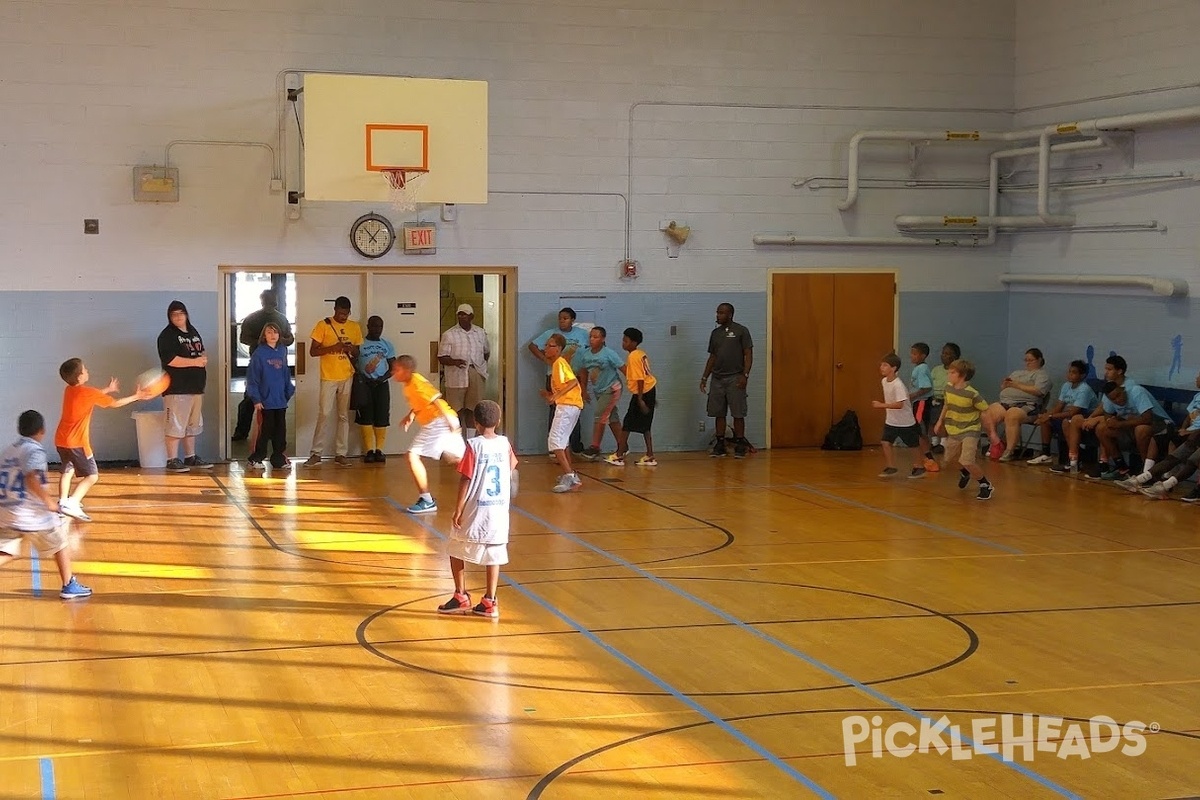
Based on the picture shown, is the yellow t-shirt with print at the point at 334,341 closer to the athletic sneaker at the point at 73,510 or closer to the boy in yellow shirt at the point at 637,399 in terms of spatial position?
the boy in yellow shirt at the point at 637,399

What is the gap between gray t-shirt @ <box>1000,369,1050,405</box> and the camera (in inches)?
671

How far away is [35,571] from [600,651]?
15.5 ft

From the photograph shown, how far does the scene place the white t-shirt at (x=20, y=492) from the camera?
862cm

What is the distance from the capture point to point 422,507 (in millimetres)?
12852

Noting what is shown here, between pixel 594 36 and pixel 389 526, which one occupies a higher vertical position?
pixel 594 36

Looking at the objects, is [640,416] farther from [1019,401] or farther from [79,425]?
[79,425]

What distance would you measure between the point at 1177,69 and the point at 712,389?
6651mm

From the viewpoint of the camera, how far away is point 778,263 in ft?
59.0

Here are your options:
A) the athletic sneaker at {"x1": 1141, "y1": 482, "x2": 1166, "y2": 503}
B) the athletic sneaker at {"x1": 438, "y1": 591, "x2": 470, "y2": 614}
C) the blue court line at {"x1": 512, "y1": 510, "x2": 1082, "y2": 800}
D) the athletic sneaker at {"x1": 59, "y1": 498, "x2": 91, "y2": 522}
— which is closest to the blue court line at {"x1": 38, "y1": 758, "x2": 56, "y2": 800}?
the athletic sneaker at {"x1": 438, "y1": 591, "x2": 470, "y2": 614}

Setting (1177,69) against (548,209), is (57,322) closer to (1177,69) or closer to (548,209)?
(548,209)

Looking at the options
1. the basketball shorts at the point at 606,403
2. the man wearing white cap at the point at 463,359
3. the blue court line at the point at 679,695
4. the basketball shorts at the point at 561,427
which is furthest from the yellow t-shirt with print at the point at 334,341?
the blue court line at the point at 679,695

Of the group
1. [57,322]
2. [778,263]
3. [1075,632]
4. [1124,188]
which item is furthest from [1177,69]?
[57,322]

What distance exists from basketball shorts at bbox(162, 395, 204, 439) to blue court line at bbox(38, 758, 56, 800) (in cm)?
957

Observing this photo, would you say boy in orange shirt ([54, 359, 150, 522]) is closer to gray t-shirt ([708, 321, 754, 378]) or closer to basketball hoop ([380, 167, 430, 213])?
basketball hoop ([380, 167, 430, 213])
